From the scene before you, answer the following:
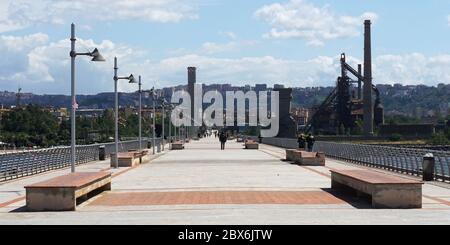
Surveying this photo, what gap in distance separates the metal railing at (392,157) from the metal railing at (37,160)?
14.4 m

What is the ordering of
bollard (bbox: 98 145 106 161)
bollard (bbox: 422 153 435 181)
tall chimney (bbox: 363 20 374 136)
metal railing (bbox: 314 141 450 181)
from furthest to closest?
tall chimney (bbox: 363 20 374 136), bollard (bbox: 98 145 106 161), metal railing (bbox: 314 141 450 181), bollard (bbox: 422 153 435 181)

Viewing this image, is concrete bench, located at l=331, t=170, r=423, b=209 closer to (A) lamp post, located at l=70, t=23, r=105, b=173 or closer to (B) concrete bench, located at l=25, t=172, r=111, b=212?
(B) concrete bench, located at l=25, t=172, r=111, b=212

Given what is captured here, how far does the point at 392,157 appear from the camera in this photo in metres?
33.0

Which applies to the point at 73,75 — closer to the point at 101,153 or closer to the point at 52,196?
the point at 52,196

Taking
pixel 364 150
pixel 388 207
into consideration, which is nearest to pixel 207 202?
pixel 388 207

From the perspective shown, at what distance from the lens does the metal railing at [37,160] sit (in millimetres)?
27516

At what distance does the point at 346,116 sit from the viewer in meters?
160

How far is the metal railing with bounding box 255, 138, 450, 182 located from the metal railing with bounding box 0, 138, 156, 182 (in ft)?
47.3

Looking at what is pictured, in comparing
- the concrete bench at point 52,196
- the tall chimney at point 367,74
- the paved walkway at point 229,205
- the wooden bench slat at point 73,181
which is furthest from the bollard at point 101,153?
the tall chimney at point 367,74

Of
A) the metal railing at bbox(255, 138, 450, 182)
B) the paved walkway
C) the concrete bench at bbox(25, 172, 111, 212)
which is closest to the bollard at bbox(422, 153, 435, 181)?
the metal railing at bbox(255, 138, 450, 182)

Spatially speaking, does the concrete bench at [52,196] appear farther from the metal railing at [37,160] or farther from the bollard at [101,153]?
the bollard at [101,153]

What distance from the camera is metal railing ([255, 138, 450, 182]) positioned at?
25.5 m

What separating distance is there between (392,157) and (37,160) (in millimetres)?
14866

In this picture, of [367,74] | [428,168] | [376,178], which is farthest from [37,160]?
[367,74]
